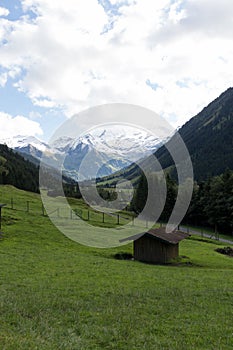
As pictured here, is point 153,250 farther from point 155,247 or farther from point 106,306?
point 106,306

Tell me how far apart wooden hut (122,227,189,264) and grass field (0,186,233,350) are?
667 centimetres

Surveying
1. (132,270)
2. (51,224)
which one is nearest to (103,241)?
(51,224)

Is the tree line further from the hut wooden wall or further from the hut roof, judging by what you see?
the hut wooden wall

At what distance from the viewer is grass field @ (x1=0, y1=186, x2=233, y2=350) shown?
13234 millimetres

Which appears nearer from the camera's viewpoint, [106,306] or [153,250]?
[106,306]

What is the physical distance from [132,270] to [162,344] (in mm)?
18904

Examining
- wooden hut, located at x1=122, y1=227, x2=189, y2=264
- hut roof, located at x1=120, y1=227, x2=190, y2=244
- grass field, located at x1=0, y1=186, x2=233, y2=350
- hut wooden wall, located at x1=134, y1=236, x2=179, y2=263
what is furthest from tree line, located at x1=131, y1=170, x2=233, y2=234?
grass field, located at x1=0, y1=186, x2=233, y2=350

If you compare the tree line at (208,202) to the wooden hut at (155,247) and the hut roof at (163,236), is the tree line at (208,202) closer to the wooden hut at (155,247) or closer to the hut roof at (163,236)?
the hut roof at (163,236)

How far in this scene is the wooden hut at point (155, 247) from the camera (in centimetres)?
3991

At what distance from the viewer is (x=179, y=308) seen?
18.4 metres

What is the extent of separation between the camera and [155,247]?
40.4 meters

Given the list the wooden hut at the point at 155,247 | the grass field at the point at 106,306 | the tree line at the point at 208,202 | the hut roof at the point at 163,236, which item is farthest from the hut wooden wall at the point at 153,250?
the tree line at the point at 208,202

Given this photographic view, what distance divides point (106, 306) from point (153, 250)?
23.0 metres

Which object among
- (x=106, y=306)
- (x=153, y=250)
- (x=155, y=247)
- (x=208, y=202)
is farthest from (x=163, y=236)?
(x=208, y=202)
